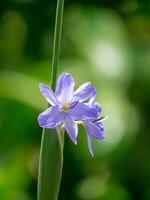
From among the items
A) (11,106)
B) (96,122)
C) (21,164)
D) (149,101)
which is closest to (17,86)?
(11,106)

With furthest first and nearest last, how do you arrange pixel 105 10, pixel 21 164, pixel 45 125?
pixel 105 10, pixel 21 164, pixel 45 125

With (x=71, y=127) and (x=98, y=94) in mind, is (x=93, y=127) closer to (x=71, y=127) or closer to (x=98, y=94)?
(x=71, y=127)

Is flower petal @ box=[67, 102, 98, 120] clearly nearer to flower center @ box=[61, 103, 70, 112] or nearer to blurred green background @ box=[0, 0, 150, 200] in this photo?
flower center @ box=[61, 103, 70, 112]

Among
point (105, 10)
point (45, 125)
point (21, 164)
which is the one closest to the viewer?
point (45, 125)

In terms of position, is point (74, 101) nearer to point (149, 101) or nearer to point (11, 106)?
point (11, 106)

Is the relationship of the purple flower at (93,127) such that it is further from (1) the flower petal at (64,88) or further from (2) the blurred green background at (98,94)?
(2) the blurred green background at (98,94)

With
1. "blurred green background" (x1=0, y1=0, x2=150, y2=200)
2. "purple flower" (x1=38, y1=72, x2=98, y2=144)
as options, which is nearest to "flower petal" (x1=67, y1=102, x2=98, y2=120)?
"purple flower" (x1=38, y1=72, x2=98, y2=144)

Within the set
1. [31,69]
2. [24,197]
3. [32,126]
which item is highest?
[31,69]
